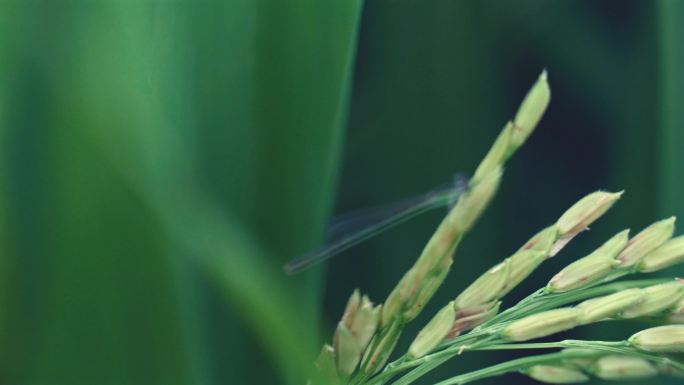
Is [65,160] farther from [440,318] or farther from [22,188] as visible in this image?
[440,318]

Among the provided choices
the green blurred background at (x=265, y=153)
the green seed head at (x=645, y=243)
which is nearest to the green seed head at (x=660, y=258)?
the green seed head at (x=645, y=243)

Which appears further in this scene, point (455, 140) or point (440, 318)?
point (455, 140)

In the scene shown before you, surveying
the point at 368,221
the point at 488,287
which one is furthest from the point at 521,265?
the point at 368,221

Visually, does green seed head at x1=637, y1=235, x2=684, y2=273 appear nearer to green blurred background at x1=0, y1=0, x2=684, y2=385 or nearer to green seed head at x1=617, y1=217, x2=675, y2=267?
green seed head at x1=617, y1=217, x2=675, y2=267

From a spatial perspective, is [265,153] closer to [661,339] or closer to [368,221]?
[368,221]

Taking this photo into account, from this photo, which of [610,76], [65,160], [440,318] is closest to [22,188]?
[65,160]

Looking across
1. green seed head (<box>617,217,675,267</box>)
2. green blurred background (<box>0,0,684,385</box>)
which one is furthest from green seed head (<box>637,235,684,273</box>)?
green blurred background (<box>0,0,684,385</box>)
